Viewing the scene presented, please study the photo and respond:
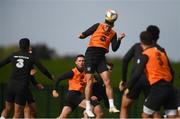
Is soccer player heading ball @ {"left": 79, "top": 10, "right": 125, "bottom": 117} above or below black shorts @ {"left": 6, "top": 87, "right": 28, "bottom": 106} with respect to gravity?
above

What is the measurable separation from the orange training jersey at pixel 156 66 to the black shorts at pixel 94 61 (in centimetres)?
276

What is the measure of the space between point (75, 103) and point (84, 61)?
1.49 metres

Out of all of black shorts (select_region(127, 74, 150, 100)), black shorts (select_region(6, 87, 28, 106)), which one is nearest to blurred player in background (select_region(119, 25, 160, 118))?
black shorts (select_region(127, 74, 150, 100))

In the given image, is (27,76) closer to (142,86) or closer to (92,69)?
(92,69)

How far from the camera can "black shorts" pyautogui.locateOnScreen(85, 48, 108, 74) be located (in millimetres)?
16859

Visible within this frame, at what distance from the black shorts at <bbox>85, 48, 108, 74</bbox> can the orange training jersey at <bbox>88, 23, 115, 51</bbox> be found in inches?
6.3

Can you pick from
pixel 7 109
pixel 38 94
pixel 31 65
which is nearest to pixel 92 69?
pixel 31 65

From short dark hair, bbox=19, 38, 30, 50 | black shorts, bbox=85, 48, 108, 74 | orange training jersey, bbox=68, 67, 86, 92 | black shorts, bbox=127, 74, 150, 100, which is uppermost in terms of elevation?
short dark hair, bbox=19, 38, 30, 50

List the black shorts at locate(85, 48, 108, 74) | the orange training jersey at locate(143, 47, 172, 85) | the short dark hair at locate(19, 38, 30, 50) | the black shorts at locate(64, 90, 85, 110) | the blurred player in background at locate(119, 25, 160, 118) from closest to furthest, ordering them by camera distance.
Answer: the orange training jersey at locate(143, 47, 172, 85) < the blurred player in background at locate(119, 25, 160, 118) < the black shorts at locate(85, 48, 108, 74) < the short dark hair at locate(19, 38, 30, 50) < the black shorts at locate(64, 90, 85, 110)

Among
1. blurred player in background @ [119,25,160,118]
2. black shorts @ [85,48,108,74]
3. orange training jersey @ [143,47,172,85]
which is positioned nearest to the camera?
orange training jersey @ [143,47,172,85]

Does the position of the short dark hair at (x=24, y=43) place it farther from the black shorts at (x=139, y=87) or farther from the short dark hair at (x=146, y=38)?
the short dark hair at (x=146, y=38)

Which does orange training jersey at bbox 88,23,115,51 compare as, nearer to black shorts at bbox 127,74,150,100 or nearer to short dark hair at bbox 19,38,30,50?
short dark hair at bbox 19,38,30,50

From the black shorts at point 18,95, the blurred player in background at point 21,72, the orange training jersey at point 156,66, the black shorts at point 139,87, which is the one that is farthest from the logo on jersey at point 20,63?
the orange training jersey at point 156,66

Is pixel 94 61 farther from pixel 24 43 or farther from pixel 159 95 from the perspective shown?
pixel 159 95
